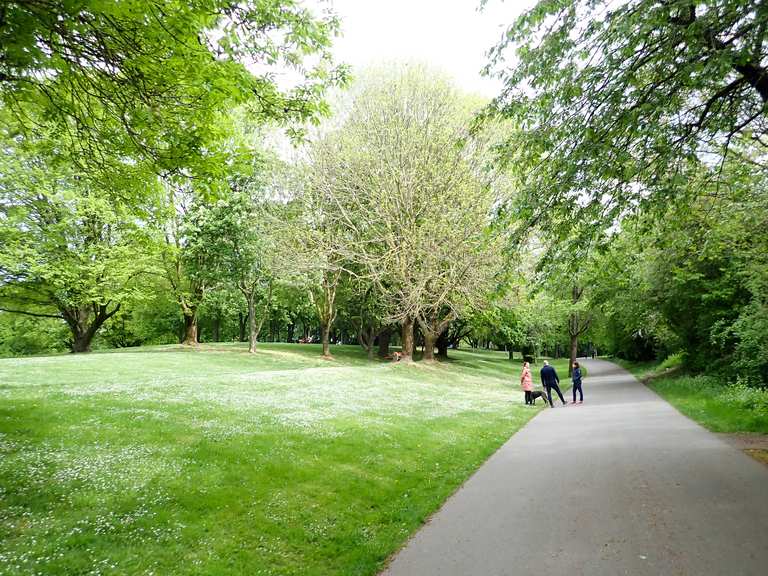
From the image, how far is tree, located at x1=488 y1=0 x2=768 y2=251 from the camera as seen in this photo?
629cm

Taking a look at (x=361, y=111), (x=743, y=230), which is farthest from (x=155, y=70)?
(x=361, y=111)

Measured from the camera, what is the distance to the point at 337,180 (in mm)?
23812

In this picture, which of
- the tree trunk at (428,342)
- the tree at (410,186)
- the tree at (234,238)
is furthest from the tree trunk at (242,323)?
the tree at (410,186)

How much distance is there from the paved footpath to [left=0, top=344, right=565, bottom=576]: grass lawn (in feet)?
2.05

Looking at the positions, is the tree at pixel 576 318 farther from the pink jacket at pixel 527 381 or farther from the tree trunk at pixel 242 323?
the tree trunk at pixel 242 323

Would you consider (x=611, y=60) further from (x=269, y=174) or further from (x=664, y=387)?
(x=269, y=174)

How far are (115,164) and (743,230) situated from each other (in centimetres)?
1556

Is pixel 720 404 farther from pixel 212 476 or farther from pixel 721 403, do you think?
pixel 212 476

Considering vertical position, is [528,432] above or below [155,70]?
below

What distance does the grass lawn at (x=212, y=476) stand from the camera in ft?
15.7

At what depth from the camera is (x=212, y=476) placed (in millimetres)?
6707

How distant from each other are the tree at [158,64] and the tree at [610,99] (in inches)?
141

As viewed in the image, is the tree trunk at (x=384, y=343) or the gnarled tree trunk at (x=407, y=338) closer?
the gnarled tree trunk at (x=407, y=338)

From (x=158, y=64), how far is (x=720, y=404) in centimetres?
1738
